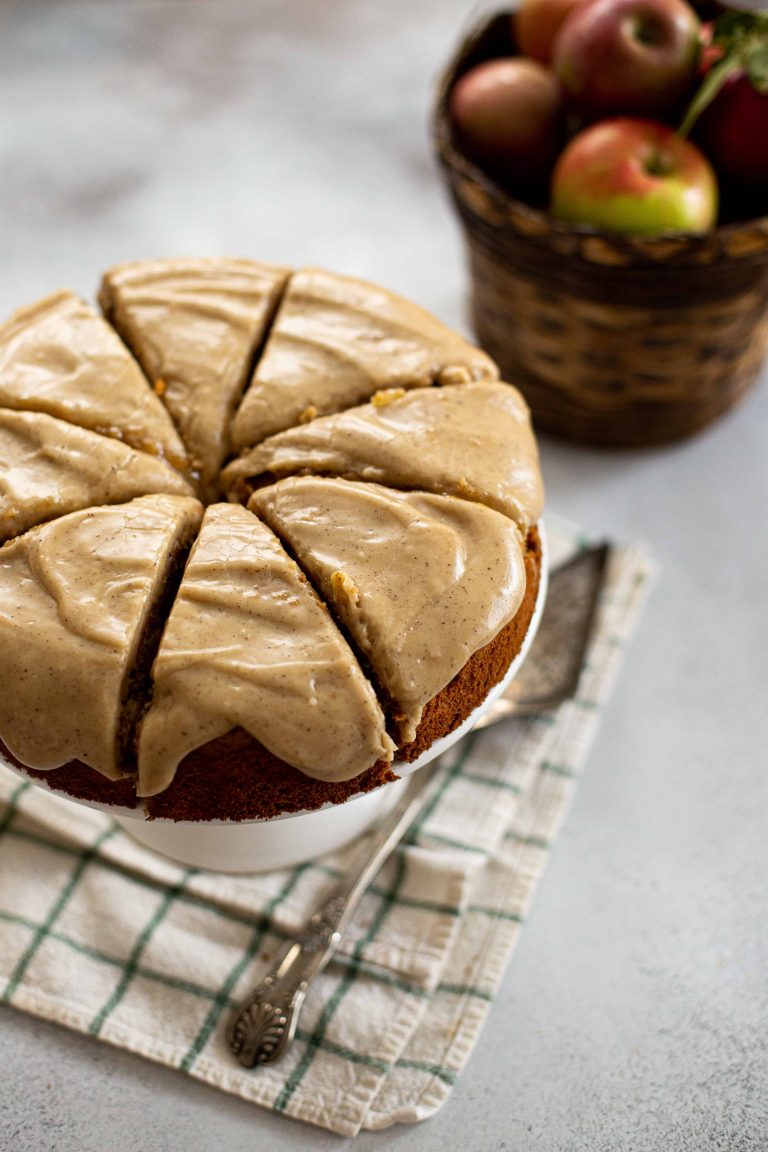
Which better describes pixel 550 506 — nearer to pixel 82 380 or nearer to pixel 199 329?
pixel 199 329

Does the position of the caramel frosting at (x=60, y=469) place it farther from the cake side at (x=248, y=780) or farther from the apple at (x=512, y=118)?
the apple at (x=512, y=118)

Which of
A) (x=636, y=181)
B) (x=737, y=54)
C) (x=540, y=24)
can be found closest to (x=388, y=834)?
(x=636, y=181)

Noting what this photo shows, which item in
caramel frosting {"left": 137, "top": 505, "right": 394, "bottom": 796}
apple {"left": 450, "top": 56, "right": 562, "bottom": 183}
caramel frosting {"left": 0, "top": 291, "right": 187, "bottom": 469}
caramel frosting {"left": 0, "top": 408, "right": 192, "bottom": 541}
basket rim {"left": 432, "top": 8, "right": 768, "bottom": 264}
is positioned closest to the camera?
caramel frosting {"left": 137, "top": 505, "right": 394, "bottom": 796}

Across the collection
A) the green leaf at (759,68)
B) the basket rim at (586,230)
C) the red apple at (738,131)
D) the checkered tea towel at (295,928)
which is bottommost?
the checkered tea towel at (295,928)

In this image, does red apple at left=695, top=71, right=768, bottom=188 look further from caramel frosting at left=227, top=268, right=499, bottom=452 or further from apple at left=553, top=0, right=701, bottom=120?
caramel frosting at left=227, top=268, right=499, bottom=452

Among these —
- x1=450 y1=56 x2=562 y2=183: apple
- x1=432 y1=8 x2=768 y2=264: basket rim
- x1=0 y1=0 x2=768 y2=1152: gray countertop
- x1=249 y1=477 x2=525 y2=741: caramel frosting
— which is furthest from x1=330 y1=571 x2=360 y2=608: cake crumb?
x1=450 y1=56 x2=562 y2=183: apple

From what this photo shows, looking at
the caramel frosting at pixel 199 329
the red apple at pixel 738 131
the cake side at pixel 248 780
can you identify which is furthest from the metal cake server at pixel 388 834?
the red apple at pixel 738 131
